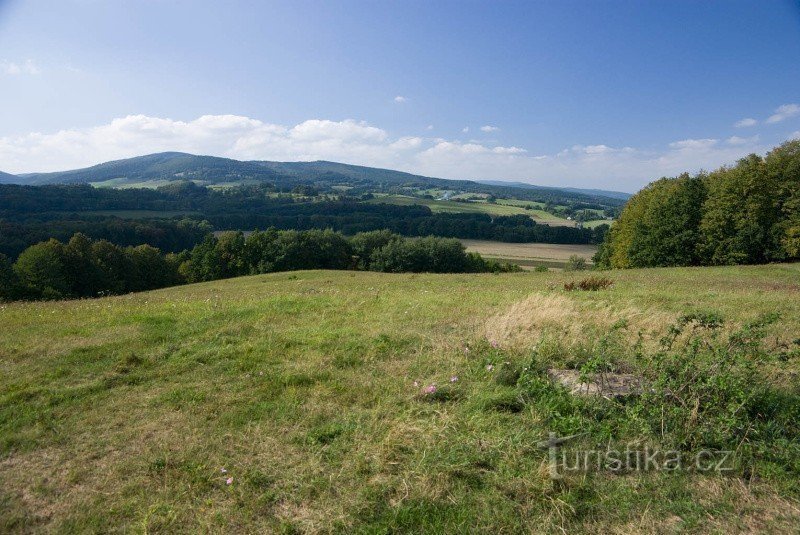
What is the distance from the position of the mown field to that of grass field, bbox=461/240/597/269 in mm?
67993

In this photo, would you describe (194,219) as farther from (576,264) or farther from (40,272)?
(576,264)

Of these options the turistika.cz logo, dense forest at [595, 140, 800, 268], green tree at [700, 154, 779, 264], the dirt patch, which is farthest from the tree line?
the turistika.cz logo

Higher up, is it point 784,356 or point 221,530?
point 784,356

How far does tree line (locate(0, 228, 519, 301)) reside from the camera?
43.7 m

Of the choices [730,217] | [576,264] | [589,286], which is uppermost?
[730,217]

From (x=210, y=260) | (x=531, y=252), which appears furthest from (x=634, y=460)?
(x=531, y=252)

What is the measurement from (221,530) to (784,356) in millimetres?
6688

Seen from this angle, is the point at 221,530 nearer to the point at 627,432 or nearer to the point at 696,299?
the point at 627,432

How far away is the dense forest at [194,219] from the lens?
80500 millimetres

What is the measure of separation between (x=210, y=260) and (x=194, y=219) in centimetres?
6780

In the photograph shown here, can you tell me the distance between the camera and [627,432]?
457cm

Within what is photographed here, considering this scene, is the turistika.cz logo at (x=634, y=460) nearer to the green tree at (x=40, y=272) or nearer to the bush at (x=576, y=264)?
the green tree at (x=40, y=272)

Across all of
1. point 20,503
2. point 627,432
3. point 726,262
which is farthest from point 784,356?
point 726,262

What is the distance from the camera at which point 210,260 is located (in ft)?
200
